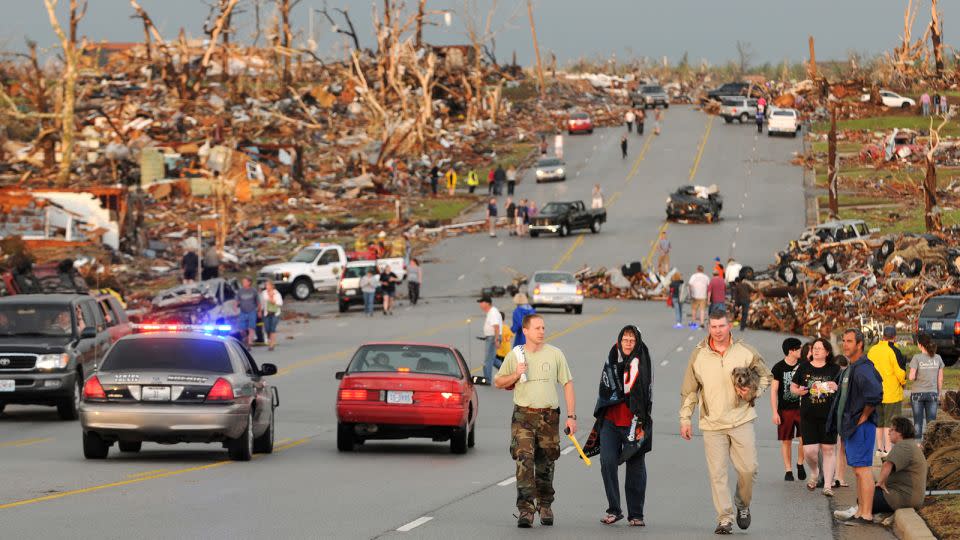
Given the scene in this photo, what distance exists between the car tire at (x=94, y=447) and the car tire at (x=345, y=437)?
2.89 metres

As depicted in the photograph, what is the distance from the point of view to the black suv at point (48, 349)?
23312 mm

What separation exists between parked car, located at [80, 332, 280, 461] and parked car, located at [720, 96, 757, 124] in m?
90.4

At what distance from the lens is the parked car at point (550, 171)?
281 ft

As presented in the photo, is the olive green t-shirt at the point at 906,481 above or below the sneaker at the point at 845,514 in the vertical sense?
above

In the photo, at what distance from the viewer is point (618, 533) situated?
43.0 feet

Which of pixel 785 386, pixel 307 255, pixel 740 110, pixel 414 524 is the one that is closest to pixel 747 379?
pixel 414 524

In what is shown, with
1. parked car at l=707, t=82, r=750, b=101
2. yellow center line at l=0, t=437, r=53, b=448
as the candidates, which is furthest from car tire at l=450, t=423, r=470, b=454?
parked car at l=707, t=82, r=750, b=101

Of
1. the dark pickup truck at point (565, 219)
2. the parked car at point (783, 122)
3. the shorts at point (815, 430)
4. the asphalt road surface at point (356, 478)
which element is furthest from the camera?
the parked car at point (783, 122)

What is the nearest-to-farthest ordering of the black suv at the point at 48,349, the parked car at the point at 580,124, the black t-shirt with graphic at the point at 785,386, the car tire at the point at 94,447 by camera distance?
the black t-shirt with graphic at the point at 785,386 → the car tire at the point at 94,447 → the black suv at the point at 48,349 → the parked car at the point at 580,124

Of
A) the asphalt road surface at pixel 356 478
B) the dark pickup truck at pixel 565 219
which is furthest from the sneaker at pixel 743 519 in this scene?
the dark pickup truck at pixel 565 219

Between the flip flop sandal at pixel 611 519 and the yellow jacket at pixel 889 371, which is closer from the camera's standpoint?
the flip flop sandal at pixel 611 519

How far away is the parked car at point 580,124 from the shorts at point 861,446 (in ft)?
301

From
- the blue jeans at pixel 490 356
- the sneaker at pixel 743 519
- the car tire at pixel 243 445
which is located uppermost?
the sneaker at pixel 743 519

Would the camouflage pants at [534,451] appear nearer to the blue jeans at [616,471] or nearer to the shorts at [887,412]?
the blue jeans at [616,471]
